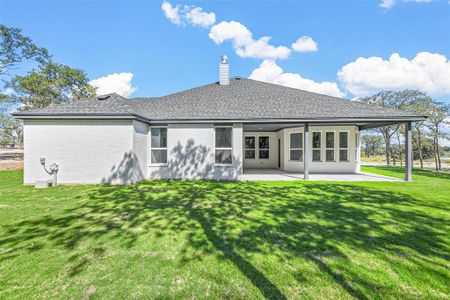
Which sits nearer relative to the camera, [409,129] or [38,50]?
[409,129]

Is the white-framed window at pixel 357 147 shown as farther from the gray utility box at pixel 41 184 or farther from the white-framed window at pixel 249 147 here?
the gray utility box at pixel 41 184

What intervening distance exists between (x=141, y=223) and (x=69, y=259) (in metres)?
1.46

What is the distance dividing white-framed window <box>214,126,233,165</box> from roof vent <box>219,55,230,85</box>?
5233 millimetres

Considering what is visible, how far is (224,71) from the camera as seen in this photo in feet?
45.1

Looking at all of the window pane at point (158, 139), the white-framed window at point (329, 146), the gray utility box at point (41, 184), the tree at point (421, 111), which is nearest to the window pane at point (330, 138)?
the white-framed window at point (329, 146)

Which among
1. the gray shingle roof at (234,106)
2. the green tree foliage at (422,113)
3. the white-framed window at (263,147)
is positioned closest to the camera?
the gray shingle roof at (234,106)

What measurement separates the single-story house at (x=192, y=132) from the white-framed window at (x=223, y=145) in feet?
0.16

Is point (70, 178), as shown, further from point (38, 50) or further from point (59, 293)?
point (38, 50)

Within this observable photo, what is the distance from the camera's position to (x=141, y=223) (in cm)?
429

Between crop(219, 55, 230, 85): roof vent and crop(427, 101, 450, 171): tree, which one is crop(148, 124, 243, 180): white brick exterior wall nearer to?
crop(219, 55, 230, 85): roof vent

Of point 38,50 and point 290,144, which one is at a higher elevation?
point 38,50

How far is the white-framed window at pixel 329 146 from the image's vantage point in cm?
1188

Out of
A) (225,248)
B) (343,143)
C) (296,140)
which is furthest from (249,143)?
(225,248)

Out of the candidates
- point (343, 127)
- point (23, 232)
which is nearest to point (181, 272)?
point (23, 232)
